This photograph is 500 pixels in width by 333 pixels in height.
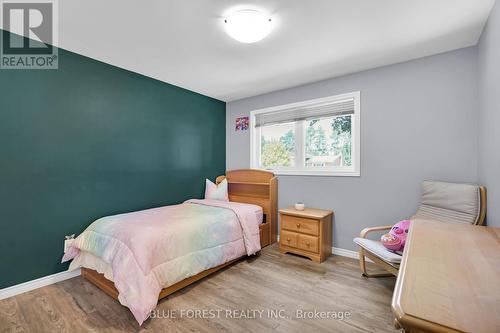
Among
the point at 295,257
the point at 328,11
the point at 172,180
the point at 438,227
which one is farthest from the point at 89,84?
the point at 438,227

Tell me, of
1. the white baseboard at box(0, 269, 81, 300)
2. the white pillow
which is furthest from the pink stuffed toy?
the white baseboard at box(0, 269, 81, 300)

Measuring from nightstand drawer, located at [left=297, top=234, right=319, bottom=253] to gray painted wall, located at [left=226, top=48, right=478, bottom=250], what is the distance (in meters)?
0.44

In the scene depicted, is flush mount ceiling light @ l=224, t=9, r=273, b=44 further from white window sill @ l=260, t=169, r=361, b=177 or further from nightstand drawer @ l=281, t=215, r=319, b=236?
nightstand drawer @ l=281, t=215, r=319, b=236

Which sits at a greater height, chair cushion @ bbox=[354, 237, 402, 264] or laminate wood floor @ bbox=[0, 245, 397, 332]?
chair cushion @ bbox=[354, 237, 402, 264]

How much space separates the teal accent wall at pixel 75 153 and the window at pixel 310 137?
1414 millimetres

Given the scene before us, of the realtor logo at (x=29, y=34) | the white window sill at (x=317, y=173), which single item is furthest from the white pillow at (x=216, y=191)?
the realtor logo at (x=29, y=34)

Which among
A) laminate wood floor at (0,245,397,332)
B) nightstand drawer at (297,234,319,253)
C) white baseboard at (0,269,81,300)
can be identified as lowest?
laminate wood floor at (0,245,397,332)

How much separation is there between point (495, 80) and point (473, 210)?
1.14 m

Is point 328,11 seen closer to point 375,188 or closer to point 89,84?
point 375,188

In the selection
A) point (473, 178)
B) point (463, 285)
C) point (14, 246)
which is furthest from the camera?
point (473, 178)

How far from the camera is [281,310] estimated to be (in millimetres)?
2037

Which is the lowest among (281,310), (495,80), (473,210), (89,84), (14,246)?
(281,310)

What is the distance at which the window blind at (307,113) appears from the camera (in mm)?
3246

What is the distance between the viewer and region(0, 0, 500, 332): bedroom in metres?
1.91
